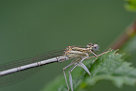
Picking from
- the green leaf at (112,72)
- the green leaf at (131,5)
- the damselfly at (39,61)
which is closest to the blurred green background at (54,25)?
the damselfly at (39,61)

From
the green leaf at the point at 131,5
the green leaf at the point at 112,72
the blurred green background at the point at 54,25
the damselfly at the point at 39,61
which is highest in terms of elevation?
the blurred green background at the point at 54,25

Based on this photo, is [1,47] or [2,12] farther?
[2,12]

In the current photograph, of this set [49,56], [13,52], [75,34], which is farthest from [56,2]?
[49,56]

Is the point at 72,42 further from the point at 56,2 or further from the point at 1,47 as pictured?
the point at 1,47

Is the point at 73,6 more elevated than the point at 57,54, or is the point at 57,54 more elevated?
the point at 73,6

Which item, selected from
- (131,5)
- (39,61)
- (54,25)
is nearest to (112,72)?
(131,5)

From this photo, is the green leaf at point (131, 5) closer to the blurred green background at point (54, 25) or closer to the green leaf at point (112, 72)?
the green leaf at point (112, 72)

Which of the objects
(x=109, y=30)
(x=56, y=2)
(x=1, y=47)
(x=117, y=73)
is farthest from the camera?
(x=56, y=2)

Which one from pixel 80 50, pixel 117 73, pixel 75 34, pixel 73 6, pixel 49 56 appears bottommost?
pixel 117 73
